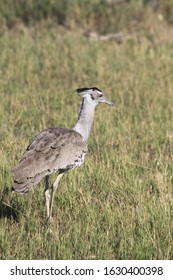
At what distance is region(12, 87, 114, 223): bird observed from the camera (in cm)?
518

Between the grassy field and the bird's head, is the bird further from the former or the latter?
the grassy field

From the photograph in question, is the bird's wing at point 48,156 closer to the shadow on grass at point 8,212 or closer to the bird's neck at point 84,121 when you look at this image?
the bird's neck at point 84,121

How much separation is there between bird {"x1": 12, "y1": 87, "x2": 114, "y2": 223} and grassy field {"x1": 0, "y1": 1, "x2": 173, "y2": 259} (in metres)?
0.34

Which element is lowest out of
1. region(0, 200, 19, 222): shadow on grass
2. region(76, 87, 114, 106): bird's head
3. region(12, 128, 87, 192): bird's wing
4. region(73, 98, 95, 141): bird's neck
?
region(0, 200, 19, 222): shadow on grass

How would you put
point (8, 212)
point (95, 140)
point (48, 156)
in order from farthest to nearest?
point (95, 140) < point (8, 212) < point (48, 156)

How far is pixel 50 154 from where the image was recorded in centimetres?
546

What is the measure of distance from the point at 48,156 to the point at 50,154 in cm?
3

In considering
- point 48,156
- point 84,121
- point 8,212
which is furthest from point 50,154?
point 8,212

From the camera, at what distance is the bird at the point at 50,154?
204 inches

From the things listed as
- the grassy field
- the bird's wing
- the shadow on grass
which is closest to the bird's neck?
the bird's wing

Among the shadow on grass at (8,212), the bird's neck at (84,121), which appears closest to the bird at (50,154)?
the bird's neck at (84,121)

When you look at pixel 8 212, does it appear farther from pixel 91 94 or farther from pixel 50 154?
pixel 91 94
